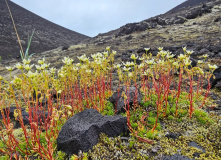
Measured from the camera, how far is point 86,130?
3.32 meters

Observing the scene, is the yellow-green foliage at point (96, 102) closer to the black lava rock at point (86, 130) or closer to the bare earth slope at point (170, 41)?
the black lava rock at point (86, 130)

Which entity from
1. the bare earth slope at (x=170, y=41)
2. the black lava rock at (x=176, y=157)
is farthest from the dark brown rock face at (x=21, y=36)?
the black lava rock at (x=176, y=157)

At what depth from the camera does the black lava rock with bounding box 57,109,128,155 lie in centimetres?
321

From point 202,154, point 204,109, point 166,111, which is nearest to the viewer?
point 202,154

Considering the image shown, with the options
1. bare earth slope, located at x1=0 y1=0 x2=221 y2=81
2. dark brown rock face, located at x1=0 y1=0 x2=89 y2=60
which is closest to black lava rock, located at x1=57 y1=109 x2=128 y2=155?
bare earth slope, located at x1=0 y1=0 x2=221 y2=81

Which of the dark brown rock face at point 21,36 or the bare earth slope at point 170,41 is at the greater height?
the dark brown rock face at point 21,36

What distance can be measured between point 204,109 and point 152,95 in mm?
1591

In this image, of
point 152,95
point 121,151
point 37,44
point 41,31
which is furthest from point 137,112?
point 41,31

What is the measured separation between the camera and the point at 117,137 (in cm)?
362

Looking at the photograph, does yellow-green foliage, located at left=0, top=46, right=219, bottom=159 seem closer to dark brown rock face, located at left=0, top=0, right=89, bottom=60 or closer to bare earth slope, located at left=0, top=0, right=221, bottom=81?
bare earth slope, located at left=0, top=0, right=221, bottom=81

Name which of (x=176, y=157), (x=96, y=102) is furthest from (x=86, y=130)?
(x=176, y=157)

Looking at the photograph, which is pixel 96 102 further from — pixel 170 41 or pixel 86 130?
pixel 170 41

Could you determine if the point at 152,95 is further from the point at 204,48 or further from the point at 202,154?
the point at 204,48

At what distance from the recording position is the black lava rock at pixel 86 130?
321cm
